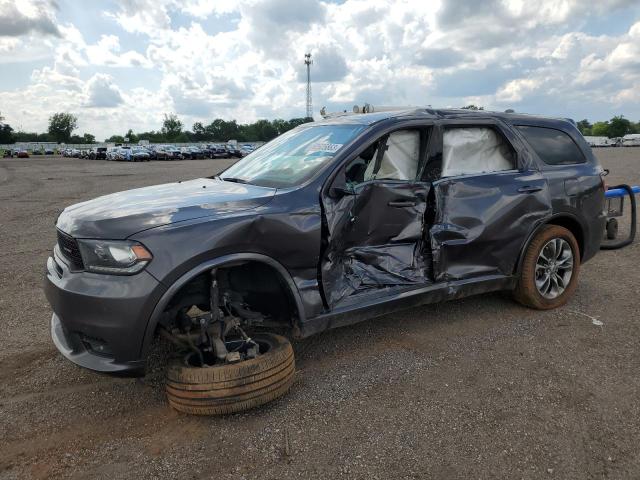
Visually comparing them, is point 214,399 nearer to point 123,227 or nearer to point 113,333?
point 113,333

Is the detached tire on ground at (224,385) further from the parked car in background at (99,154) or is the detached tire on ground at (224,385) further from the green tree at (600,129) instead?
the green tree at (600,129)

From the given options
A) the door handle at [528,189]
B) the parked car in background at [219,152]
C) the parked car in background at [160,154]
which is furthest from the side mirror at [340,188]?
the parked car in background at [219,152]

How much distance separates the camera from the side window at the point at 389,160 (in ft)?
12.0

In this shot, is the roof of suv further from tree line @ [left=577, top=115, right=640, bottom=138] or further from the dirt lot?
tree line @ [left=577, top=115, right=640, bottom=138]

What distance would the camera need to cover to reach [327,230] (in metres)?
3.36

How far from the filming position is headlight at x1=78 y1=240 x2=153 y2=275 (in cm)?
274

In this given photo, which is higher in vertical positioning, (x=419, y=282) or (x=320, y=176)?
(x=320, y=176)

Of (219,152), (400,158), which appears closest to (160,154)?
(219,152)

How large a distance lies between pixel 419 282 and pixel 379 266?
0.40 meters

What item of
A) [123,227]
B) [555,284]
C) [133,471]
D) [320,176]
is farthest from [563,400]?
[123,227]

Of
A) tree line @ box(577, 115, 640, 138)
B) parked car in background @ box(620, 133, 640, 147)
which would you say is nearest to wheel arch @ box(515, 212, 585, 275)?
parked car in background @ box(620, 133, 640, 147)

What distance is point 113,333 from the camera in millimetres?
2740

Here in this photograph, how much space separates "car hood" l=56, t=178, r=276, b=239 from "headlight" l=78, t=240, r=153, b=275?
0.05 meters

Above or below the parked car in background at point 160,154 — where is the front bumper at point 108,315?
below
